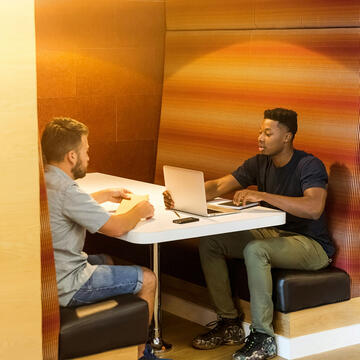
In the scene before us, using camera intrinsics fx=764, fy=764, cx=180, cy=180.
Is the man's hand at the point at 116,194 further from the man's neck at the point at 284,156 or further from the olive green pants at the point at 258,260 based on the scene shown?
the man's neck at the point at 284,156

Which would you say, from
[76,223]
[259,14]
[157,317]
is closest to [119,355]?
[76,223]

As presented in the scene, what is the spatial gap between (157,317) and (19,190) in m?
1.37

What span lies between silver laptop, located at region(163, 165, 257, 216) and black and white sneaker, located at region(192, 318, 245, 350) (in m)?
0.69

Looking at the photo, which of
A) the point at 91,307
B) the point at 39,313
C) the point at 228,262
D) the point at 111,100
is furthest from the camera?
the point at 111,100

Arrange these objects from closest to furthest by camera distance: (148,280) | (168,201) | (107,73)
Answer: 1. (148,280)
2. (168,201)
3. (107,73)

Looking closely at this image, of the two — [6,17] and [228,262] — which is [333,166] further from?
[6,17]

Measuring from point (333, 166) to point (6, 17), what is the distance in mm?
2099

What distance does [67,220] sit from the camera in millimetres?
3238

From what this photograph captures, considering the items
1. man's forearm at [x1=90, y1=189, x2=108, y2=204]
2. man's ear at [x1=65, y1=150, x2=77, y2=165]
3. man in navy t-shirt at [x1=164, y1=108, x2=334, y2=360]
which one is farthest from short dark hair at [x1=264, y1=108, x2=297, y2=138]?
man's ear at [x1=65, y1=150, x2=77, y2=165]

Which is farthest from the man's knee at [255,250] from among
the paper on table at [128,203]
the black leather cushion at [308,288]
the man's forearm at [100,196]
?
the man's forearm at [100,196]

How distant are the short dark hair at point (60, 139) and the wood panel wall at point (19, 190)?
41 cm

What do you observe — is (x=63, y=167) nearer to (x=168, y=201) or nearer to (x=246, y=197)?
(x=168, y=201)

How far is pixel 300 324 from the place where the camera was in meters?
3.96

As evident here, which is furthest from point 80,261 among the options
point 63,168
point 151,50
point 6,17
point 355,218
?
point 151,50
